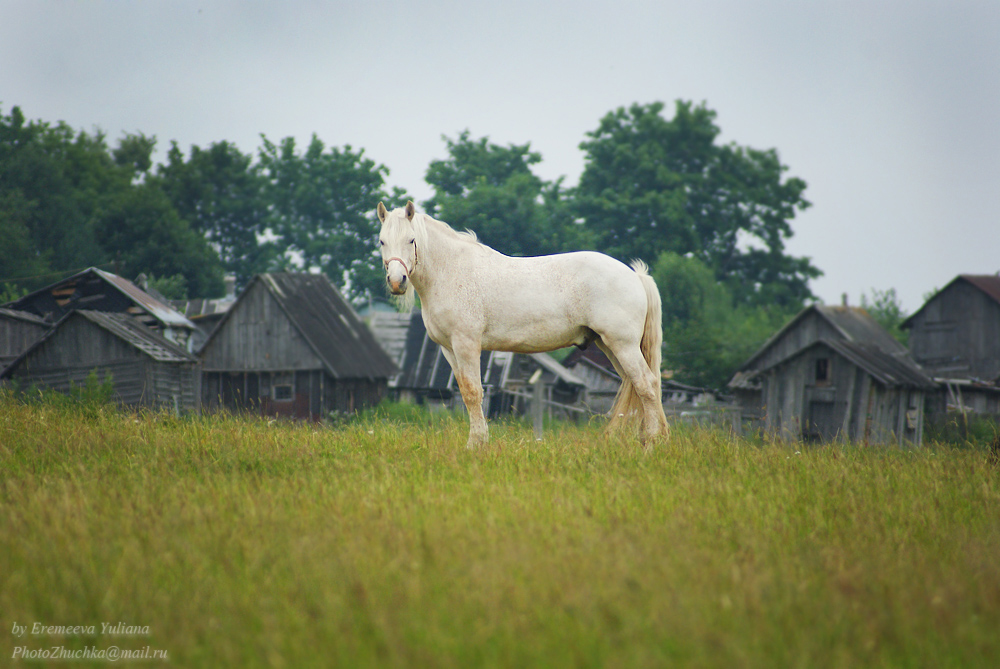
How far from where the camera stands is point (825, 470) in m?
5.93

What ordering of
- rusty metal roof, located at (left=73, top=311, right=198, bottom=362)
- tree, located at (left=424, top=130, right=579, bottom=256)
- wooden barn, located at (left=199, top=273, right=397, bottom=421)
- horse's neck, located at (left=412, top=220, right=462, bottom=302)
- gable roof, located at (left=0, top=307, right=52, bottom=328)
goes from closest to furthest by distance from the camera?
horse's neck, located at (left=412, top=220, right=462, bottom=302)
rusty metal roof, located at (left=73, top=311, right=198, bottom=362)
gable roof, located at (left=0, top=307, right=52, bottom=328)
wooden barn, located at (left=199, top=273, right=397, bottom=421)
tree, located at (left=424, top=130, right=579, bottom=256)

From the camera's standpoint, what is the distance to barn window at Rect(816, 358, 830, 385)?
23828 millimetres

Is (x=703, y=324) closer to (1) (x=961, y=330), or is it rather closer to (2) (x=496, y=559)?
(1) (x=961, y=330)

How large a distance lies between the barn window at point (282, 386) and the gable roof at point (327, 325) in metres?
1.77

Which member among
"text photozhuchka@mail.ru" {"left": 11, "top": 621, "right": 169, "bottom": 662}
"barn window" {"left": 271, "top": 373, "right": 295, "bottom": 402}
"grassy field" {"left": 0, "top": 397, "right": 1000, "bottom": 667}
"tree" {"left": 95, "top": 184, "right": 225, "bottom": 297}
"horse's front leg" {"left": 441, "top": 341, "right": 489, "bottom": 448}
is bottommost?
"barn window" {"left": 271, "top": 373, "right": 295, "bottom": 402}

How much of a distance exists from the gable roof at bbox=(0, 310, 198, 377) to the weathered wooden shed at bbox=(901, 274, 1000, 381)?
31520 mm

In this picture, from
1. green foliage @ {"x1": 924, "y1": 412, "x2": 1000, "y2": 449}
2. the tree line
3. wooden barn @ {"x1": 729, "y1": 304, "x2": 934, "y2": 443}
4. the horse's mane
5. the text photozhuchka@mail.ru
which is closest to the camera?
the text photozhuchka@mail.ru

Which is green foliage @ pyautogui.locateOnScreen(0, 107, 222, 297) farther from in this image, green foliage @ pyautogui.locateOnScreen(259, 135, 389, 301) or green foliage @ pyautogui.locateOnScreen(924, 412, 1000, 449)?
green foliage @ pyautogui.locateOnScreen(924, 412, 1000, 449)

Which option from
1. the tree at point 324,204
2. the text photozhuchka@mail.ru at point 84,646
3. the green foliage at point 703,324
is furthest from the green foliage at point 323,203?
the text photozhuchka@mail.ru at point 84,646

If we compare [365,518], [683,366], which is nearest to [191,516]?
[365,518]

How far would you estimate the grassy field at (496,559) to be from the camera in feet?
9.12

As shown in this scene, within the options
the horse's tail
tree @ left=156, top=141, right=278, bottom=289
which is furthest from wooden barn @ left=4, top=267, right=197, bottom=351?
the horse's tail

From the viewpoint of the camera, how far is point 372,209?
49188 mm

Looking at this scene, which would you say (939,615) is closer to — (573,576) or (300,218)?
(573,576)
